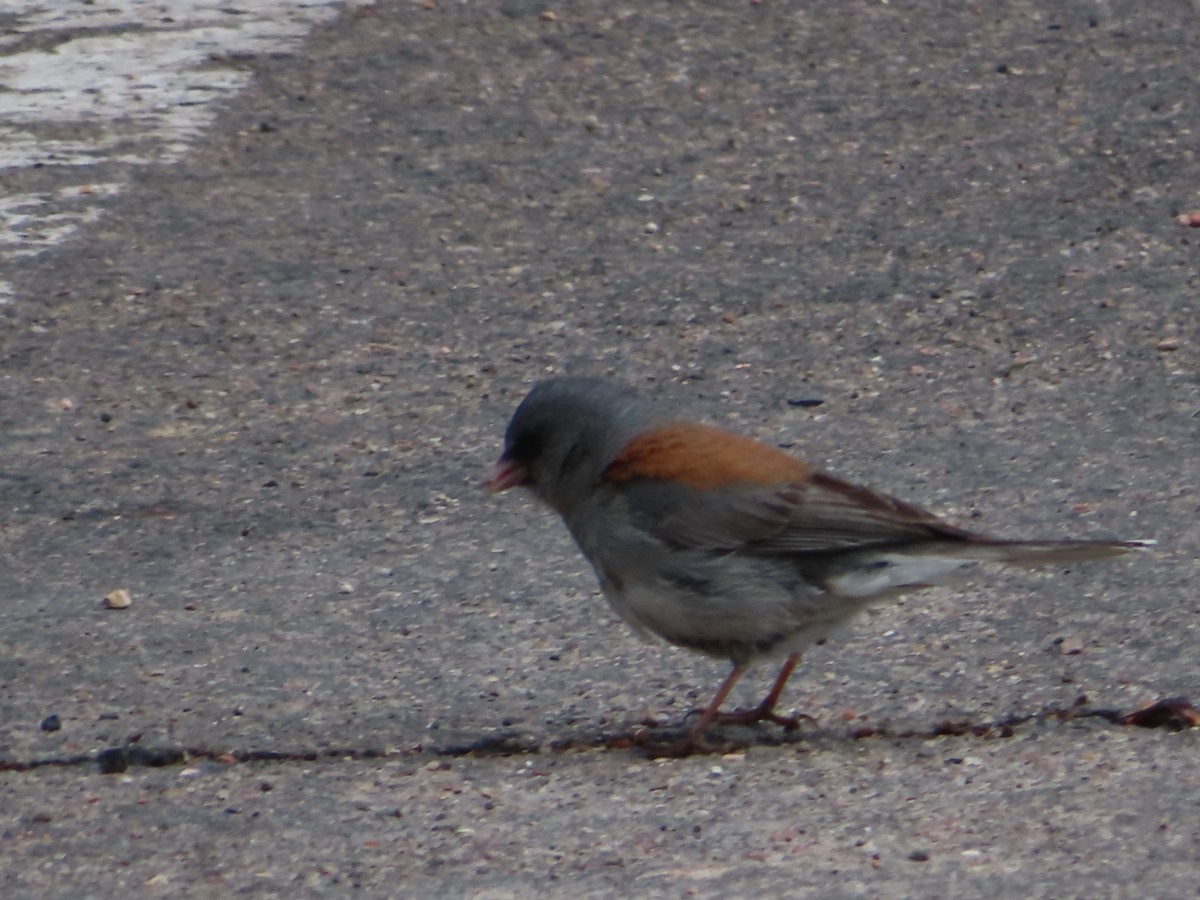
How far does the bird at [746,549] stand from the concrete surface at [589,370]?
7.1 inches

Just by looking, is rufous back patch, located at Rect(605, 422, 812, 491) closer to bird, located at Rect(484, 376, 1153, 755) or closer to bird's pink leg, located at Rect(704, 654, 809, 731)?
bird, located at Rect(484, 376, 1153, 755)

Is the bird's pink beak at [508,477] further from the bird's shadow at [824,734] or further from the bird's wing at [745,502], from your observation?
the bird's shadow at [824,734]

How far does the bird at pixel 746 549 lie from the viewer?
4.13 m

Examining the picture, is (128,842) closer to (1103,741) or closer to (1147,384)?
(1103,741)

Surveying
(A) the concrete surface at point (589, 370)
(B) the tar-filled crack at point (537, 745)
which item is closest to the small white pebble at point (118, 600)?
(A) the concrete surface at point (589, 370)

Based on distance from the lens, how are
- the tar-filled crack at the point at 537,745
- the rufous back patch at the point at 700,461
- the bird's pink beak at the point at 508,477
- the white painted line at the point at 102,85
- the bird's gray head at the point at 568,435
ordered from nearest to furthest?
Answer: the tar-filled crack at the point at 537,745, the rufous back patch at the point at 700,461, the bird's gray head at the point at 568,435, the bird's pink beak at the point at 508,477, the white painted line at the point at 102,85

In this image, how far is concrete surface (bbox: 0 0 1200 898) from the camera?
11.9 feet

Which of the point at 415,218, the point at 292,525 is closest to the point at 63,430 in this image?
the point at 292,525

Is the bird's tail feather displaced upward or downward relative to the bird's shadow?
upward

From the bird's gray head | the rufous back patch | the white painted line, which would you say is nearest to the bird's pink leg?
the rufous back patch

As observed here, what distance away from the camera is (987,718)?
13.3ft

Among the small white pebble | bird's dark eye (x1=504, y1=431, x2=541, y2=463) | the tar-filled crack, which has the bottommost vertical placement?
the small white pebble

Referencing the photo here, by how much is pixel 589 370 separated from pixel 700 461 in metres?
1.51

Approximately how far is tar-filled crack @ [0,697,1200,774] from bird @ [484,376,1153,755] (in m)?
0.17
